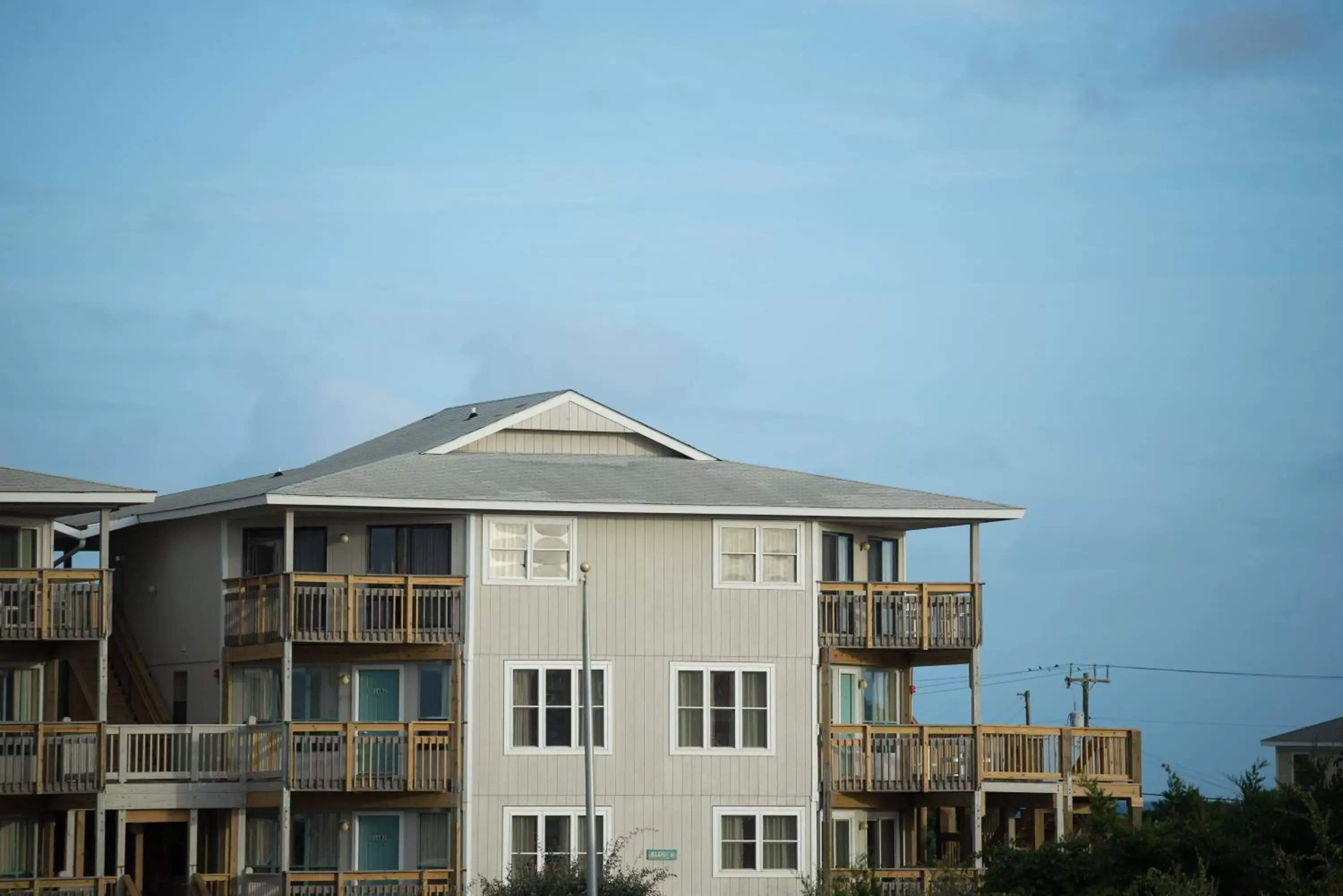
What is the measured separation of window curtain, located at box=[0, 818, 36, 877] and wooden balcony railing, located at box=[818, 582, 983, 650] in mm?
15433

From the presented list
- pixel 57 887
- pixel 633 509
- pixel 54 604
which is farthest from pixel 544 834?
pixel 54 604

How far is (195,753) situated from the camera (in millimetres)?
42719

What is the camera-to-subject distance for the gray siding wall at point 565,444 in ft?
162

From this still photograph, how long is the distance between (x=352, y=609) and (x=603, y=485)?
5844 millimetres

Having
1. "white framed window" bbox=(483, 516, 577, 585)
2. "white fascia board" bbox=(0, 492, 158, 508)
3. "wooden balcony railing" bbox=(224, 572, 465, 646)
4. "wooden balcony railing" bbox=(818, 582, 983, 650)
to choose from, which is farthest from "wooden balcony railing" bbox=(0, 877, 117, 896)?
"wooden balcony railing" bbox=(818, 582, 983, 650)

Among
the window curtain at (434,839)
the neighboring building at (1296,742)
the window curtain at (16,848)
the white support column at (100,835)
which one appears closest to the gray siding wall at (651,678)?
the window curtain at (434,839)

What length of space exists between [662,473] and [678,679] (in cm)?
495

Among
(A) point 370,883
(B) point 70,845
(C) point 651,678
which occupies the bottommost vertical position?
(A) point 370,883

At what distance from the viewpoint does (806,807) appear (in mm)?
44625

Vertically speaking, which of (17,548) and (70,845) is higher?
(17,548)

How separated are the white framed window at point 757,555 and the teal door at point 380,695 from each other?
6503 mm

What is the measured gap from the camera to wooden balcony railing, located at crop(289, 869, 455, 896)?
4166 centimetres

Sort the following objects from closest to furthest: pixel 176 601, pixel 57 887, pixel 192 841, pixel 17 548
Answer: pixel 57 887 < pixel 192 841 < pixel 17 548 < pixel 176 601

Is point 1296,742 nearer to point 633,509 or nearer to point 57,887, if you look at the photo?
point 633,509
